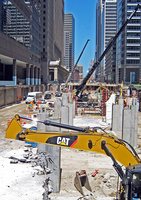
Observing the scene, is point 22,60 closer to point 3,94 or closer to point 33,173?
point 3,94

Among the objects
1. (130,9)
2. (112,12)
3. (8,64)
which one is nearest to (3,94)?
(8,64)

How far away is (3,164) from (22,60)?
4191 cm

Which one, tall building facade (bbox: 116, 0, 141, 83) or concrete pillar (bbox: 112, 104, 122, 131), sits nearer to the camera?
concrete pillar (bbox: 112, 104, 122, 131)

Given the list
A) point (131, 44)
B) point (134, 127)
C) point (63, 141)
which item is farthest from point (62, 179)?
point (131, 44)

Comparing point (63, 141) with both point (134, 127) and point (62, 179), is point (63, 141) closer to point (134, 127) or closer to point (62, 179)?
point (62, 179)

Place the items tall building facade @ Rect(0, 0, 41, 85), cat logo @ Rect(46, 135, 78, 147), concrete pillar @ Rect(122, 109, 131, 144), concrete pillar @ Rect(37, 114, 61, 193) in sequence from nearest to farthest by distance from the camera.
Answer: cat logo @ Rect(46, 135, 78, 147) < concrete pillar @ Rect(37, 114, 61, 193) < concrete pillar @ Rect(122, 109, 131, 144) < tall building facade @ Rect(0, 0, 41, 85)

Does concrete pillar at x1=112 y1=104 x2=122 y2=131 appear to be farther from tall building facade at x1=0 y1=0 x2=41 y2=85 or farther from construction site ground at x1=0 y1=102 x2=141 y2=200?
tall building facade at x1=0 y1=0 x2=41 y2=85

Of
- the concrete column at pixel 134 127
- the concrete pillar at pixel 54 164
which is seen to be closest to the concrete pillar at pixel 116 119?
the concrete column at pixel 134 127

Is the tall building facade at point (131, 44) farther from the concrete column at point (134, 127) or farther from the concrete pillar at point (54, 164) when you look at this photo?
the concrete pillar at point (54, 164)

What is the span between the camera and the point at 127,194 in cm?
539

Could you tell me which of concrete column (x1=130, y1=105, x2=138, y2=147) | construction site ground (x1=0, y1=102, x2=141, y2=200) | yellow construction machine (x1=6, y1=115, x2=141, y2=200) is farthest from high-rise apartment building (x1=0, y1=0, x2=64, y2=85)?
yellow construction machine (x1=6, y1=115, x2=141, y2=200)

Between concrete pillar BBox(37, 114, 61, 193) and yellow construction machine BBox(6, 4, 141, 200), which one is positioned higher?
yellow construction machine BBox(6, 4, 141, 200)

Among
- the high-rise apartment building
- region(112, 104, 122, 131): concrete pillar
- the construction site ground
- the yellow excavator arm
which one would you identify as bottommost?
the construction site ground

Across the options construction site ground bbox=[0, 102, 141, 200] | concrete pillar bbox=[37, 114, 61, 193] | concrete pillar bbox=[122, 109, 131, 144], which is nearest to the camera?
construction site ground bbox=[0, 102, 141, 200]
